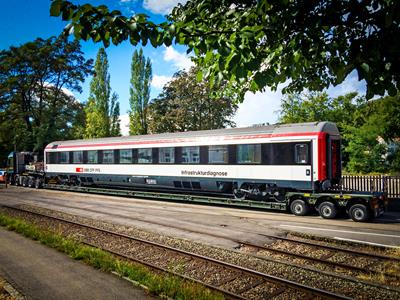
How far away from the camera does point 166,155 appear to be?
20.5 metres

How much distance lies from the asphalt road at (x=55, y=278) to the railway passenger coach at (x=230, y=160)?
9874 millimetres

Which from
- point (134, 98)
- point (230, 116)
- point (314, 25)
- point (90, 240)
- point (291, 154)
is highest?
point (134, 98)

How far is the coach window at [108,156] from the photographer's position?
23964 millimetres

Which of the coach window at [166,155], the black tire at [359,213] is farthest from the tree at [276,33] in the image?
the coach window at [166,155]

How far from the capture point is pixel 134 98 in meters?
50.5

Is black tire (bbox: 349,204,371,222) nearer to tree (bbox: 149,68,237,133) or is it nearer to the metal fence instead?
the metal fence

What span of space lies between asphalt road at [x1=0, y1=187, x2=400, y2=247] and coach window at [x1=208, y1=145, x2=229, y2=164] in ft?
8.15

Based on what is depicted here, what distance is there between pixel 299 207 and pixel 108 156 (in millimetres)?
14348

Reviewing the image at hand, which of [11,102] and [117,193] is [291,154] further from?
[11,102]

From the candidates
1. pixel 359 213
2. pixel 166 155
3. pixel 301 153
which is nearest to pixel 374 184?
pixel 359 213

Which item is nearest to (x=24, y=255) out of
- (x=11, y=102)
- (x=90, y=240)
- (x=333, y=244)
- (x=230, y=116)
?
(x=90, y=240)

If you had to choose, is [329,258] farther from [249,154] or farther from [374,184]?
[374,184]

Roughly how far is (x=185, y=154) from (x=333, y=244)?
34.5 ft

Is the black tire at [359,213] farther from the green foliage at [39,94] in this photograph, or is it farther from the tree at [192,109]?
the green foliage at [39,94]
